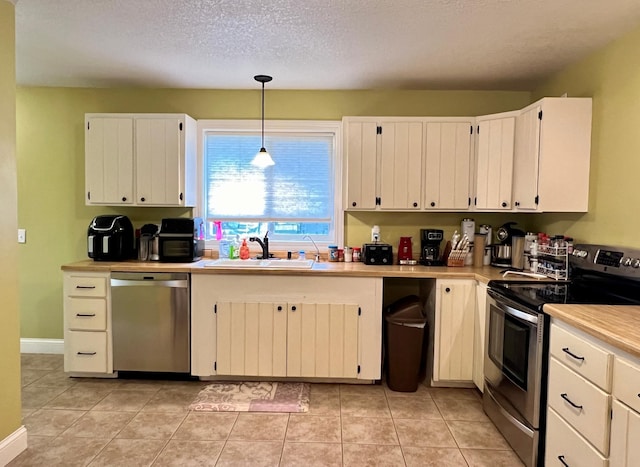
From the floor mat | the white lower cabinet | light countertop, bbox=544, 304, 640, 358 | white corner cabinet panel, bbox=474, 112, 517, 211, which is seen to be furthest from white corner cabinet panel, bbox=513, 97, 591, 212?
the floor mat

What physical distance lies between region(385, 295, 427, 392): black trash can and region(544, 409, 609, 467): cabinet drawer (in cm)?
111

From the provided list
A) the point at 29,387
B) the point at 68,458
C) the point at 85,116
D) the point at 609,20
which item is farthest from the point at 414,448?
the point at 85,116

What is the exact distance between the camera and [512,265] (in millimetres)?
3303

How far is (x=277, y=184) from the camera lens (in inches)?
148

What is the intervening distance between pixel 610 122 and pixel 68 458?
12.6ft

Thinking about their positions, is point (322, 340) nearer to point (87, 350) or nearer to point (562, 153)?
point (87, 350)

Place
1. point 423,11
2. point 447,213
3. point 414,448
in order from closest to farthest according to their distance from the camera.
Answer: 1. point 423,11
2. point 414,448
3. point 447,213

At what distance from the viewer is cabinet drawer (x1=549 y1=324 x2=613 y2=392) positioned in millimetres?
1627

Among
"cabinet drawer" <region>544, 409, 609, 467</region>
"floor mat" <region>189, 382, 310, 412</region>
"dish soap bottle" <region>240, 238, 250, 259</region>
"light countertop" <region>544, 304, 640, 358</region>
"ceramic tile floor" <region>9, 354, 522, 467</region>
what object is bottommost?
"ceramic tile floor" <region>9, 354, 522, 467</region>

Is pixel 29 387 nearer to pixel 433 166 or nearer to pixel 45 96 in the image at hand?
pixel 45 96

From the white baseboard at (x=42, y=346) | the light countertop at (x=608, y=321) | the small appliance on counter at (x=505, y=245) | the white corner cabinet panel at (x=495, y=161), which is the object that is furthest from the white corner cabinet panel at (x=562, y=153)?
the white baseboard at (x=42, y=346)

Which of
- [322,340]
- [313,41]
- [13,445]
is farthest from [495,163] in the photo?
[13,445]

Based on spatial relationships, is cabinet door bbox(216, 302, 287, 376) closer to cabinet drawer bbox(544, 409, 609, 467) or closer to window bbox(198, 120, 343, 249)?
window bbox(198, 120, 343, 249)

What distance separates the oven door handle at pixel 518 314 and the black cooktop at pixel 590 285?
0.19 feet
